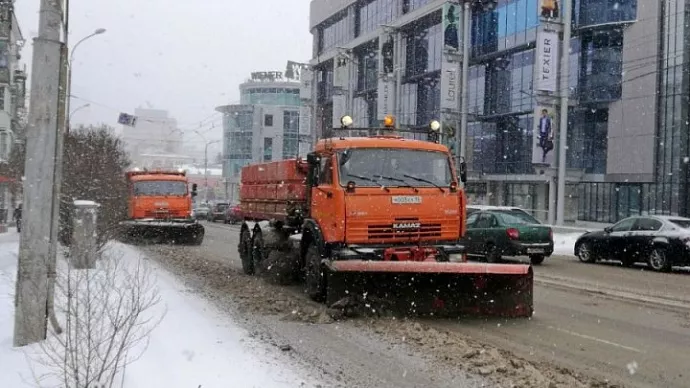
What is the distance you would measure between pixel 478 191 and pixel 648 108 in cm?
1491

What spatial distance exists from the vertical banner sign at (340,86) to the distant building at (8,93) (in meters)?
26.7

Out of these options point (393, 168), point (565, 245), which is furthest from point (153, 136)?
point (393, 168)

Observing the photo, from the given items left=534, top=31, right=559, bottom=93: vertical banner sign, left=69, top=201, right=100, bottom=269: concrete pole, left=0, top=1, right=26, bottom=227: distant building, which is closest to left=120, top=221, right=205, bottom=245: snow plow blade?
left=0, top=1, right=26, bottom=227: distant building

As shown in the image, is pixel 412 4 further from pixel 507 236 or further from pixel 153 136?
pixel 153 136

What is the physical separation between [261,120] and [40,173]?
85.7 metres

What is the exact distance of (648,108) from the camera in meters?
35.5

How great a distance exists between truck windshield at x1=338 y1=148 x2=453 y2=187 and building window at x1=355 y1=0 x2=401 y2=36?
1820 inches

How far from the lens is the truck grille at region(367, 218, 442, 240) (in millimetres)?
9672

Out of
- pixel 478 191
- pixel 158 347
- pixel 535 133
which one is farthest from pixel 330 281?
pixel 478 191

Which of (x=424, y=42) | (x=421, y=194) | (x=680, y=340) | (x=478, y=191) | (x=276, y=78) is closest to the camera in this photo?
(x=680, y=340)

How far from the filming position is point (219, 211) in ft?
167

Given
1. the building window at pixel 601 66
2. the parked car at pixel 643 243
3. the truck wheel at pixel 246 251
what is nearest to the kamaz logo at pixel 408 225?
the truck wheel at pixel 246 251

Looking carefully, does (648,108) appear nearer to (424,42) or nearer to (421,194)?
(424,42)

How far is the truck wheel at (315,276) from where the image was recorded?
10242mm
